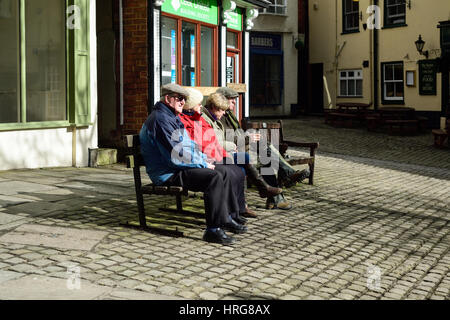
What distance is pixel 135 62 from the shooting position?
11.2 meters

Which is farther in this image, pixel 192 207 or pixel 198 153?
pixel 192 207

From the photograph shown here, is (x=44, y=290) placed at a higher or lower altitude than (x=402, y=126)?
lower

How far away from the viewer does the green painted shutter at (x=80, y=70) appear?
32.8 feet

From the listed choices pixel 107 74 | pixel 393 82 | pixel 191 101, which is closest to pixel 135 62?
pixel 107 74

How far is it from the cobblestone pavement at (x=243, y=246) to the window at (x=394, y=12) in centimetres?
1641

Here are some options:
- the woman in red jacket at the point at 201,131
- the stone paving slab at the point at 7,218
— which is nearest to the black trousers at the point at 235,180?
the woman in red jacket at the point at 201,131

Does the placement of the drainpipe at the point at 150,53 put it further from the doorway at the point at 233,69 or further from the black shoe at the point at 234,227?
the black shoe at the point at 234,227

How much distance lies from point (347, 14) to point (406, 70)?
4315mm

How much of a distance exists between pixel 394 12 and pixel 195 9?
14.5 metres

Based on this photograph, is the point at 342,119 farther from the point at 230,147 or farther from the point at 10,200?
the point at 10,200

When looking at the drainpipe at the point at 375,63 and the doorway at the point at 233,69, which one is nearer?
the doorway at the point at 233,69

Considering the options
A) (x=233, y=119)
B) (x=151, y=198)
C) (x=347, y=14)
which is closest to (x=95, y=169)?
(x=151, y=198)
